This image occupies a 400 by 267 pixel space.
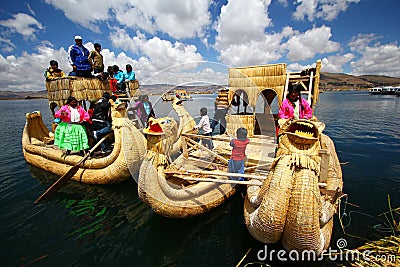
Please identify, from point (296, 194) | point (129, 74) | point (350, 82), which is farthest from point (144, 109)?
point (350, 82)

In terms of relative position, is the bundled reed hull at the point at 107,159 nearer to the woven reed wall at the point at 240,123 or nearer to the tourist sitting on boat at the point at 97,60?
the tourist sitting on boat at the point at 97,60

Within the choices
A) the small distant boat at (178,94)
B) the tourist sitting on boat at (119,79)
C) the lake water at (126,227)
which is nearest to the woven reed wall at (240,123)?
the small distant boat at (178,94)

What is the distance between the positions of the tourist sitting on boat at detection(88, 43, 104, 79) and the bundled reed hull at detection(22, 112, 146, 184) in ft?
13.1

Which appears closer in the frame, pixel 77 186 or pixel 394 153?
pixel 77 186

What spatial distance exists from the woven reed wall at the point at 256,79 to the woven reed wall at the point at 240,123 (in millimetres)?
798

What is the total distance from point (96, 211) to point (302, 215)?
5.95 m

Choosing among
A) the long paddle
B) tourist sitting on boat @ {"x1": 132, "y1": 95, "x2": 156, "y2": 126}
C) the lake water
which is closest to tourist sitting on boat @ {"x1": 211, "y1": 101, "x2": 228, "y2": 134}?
tourist sitting on boat @ {"x1": 132, "y1": 95, "x2": 156, "y2": 126}

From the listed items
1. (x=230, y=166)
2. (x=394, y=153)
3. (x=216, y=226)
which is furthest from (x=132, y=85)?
(x=394, y=153)

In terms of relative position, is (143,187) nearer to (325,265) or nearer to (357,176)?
(325,265)

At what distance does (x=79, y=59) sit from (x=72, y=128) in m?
3.42

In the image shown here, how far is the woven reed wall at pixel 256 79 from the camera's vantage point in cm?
898

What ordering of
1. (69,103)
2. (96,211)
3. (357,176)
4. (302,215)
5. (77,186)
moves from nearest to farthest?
(302,215), (96,211), (69,103), (77,186), (357,176)

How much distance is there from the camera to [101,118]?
7168mm

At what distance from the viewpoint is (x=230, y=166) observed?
557 cm
